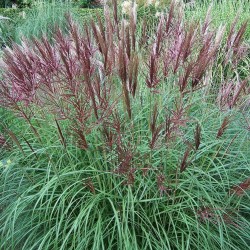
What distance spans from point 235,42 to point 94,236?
1451 millimetres

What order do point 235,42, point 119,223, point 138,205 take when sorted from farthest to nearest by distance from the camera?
1. point 235,42
2. point 138,205
3. point 119,223

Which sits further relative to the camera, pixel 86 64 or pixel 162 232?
pixel 162 232

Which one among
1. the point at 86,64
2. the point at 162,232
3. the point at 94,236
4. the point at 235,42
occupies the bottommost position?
the point at 162,232

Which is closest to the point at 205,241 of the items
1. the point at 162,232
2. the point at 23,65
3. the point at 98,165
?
the point at 162,232

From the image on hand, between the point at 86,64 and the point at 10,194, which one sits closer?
the point at 86,64

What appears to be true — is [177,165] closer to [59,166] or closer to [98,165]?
[98,165]

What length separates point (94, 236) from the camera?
2.31 meters

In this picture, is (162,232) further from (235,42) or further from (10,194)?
→ (235,42)

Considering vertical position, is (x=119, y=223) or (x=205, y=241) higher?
(x=119, y=223)

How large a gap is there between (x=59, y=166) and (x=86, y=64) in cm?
82


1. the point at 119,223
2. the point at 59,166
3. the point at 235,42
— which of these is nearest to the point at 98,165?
the point at 59,166

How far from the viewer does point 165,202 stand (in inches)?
101

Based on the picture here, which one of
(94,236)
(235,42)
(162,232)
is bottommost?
(162,232)

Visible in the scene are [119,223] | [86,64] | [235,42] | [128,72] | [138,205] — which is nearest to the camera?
[128,72]
